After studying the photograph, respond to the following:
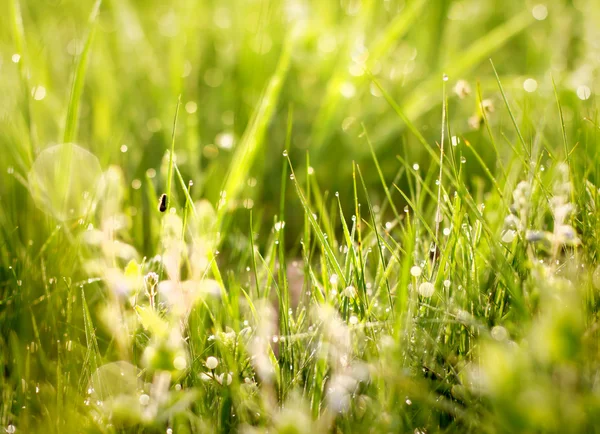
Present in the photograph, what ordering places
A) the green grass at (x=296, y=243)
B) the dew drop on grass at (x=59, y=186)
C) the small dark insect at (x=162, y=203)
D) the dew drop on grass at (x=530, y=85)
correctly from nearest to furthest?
the green grass at (x=296, y=243) < the small dark insect at (x=162, y=203) < the dew drop on grass at (x=59, y=186) < the dew drop on grass at (x=530, y=85)

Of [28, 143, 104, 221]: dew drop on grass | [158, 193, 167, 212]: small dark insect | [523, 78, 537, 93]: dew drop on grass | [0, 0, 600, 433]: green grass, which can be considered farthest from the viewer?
[523, 78, 537, 93]: dew drop on grass

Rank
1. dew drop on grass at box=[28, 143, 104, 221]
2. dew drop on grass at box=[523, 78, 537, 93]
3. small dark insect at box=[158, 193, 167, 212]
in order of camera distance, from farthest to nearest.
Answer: dew drop on grass at box=[523, 78, 537, 93]
dew drop on grass at box=[28, 143, 104, 221]
small dark insect at box=[158, 193, 167, 212]

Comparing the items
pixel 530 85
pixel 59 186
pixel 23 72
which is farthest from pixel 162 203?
pixel 530 85

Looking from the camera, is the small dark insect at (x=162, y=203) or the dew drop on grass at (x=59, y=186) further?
the dew drop on grass at (x=59, y=186)

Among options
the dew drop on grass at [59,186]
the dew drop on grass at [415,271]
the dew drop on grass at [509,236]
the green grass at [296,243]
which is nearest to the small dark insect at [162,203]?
the green grass at [296,243]

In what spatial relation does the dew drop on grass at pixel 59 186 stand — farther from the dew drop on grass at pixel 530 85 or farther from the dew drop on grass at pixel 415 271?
the dew drop on grass at pixel 530 85

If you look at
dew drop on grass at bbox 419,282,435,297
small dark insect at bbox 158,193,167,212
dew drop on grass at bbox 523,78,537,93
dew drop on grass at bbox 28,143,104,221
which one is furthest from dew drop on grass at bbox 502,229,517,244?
dew drop on grass at bbox 523,78,537,93

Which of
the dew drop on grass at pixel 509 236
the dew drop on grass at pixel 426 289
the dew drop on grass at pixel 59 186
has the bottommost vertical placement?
the dew drop on grass at pixel 426 289

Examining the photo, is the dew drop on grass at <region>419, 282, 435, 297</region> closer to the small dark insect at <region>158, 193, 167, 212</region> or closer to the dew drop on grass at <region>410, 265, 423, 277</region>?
the dew drop on grass at <region>410, 265, 423, 277</region>
